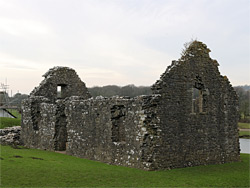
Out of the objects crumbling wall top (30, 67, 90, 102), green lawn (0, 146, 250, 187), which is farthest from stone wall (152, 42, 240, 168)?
crumbling wall top (30, 67, 90, 102)

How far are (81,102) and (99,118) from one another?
5.19 ft

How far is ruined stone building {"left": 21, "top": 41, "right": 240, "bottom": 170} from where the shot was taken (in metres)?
13.3

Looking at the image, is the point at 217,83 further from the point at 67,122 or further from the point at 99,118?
the point at 67,122

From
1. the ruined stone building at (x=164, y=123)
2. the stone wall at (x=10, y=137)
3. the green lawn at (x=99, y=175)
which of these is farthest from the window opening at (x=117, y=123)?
the stone wall at (x=10, y=137)

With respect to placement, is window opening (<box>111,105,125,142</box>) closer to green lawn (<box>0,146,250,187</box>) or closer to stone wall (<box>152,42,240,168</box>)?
green lawn (<box>0,146,250,187</box>)

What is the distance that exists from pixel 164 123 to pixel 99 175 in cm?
316

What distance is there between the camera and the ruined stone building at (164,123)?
13.3 m

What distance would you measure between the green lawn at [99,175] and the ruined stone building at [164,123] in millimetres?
663

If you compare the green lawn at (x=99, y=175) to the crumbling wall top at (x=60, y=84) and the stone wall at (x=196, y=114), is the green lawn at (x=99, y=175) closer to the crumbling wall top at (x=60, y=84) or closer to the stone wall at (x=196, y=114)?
the stone wall at (x=196, y=114)

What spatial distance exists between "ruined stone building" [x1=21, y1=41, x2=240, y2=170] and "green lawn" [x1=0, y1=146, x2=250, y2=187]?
663 mm

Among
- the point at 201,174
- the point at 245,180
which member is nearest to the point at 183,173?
the point at 201,174

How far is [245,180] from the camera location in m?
12.1

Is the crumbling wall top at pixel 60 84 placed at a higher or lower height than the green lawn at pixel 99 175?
higher

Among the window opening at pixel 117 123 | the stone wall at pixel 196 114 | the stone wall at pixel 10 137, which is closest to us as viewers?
the stone wall at pixel 196 114
